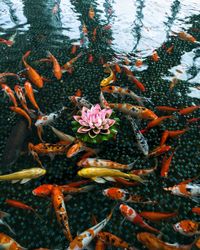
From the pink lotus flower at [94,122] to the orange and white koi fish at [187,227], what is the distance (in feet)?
4.41

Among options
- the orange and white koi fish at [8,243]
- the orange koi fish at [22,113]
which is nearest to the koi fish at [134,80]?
the orange koi fish at [22,113]

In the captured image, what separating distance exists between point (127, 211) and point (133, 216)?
0.26 ft

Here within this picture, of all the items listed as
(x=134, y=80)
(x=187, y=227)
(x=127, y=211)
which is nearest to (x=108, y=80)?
(x=134, y=80)

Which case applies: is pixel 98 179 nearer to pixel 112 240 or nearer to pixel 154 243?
pixel 112 240

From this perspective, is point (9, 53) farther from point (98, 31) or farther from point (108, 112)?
point (108, 112)

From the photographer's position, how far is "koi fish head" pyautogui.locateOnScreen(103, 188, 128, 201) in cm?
312

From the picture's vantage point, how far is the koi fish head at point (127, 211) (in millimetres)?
2947

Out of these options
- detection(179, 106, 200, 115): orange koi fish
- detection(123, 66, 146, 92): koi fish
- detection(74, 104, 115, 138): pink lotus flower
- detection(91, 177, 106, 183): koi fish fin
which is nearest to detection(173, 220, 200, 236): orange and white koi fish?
detection(91, 177, 106, 183): koi fish fin

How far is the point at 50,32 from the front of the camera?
21.9 ft

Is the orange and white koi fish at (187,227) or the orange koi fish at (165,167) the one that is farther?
the orange koi fish at (165,167)

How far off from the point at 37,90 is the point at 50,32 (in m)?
2.43

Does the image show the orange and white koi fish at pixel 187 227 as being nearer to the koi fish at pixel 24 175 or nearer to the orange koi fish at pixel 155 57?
the koi fish at pixel 24 175

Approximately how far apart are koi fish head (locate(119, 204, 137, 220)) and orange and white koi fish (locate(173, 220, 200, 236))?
44cm

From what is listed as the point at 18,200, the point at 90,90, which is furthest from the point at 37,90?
the point at 18,200
